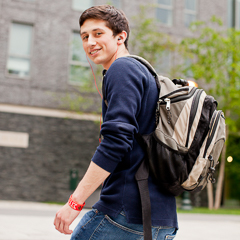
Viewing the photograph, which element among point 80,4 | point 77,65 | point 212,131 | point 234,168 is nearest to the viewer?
point 212,131

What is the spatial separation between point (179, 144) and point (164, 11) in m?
18.5

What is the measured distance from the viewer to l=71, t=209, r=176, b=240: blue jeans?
1685mm

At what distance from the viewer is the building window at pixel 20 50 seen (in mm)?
16234

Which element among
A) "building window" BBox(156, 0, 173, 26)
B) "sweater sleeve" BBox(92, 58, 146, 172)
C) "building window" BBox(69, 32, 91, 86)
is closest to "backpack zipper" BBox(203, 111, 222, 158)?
"sweater sleeve" BBox(92, 58, 146, 172)

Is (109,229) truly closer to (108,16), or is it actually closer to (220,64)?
(108,16)

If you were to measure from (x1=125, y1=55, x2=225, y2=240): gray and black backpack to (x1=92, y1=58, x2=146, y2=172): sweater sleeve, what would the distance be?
0.11 m

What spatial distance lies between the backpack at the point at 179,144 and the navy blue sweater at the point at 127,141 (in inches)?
1.6

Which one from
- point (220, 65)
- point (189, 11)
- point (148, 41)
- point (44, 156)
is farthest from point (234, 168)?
point (44, 156)

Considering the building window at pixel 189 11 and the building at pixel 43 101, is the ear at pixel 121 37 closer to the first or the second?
the building at pixel 43 101

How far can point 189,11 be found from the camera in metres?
19.8

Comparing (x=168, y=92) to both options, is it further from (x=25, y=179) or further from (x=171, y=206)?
(x=25, y=179)

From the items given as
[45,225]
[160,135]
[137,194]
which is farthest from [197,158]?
[45,225]

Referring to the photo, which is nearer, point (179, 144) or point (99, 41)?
point (179, 144)

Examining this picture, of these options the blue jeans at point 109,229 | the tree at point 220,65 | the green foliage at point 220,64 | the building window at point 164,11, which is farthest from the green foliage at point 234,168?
the blue jeans at point 109,229
